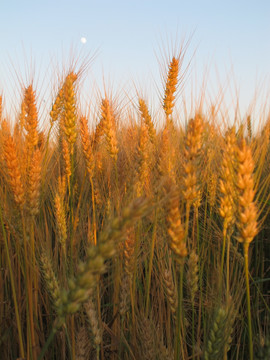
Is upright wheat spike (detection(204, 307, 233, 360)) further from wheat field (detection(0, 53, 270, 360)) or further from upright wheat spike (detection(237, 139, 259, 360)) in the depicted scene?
upright wheat spike (detection(237, 139, 259, 360))

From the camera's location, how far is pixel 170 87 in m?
2.17

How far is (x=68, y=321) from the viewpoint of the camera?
1.48 metres

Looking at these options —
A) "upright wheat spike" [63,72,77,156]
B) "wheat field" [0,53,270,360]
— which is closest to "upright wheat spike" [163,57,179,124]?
"wheat field" [0,53,270,360]

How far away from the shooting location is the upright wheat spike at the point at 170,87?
2.14 m

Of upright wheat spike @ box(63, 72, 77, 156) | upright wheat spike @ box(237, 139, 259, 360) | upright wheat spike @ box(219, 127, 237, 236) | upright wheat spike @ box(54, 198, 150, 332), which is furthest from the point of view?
upright wheat spike @ box(63, 72, 77, 156)

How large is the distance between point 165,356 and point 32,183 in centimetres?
81

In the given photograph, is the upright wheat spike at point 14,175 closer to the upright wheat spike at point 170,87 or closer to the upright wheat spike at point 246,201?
the upright wheat spike at point 246,201

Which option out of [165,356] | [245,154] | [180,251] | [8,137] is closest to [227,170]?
[245,154]

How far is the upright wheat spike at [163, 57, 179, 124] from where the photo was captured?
7.02 ft

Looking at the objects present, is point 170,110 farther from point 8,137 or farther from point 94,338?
point 94,338

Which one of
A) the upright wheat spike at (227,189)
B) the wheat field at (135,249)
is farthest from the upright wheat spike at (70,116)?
the upright wheat spike at (227,189)

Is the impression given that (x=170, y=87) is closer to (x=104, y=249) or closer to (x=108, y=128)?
(x=108, y=128)

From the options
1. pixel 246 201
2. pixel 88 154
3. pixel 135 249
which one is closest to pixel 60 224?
pixel 135 249

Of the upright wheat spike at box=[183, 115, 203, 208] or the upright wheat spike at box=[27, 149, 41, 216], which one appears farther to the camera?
the upright wheat spike at box=[27, 149, 41, 216]
